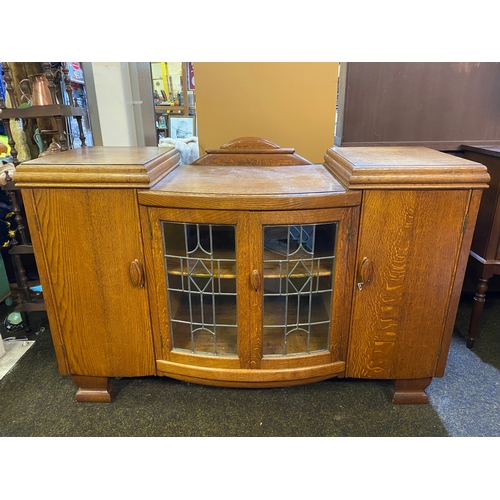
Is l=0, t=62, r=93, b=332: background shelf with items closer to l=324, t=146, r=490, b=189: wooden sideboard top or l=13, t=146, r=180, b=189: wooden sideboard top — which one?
l=13, t=146, r=180, b=189: wooden sideboard top

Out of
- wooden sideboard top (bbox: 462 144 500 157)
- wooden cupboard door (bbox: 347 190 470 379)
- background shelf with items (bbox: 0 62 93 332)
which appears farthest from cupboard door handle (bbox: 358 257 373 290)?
background shelf with items (bbox: 0 62 93 332)

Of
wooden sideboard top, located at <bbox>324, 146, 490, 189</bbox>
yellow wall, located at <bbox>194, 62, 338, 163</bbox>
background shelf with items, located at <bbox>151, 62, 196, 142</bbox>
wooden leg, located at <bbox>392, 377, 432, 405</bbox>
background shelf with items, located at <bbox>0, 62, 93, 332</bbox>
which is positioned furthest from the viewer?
background shelf with items, located at <bbox>151, 62, 196, 142</bbox>

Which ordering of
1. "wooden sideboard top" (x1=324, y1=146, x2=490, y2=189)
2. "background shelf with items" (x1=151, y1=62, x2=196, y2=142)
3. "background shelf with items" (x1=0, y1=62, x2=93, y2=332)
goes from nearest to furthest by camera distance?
"wooden sideboard top" (x1=324, y1=146, x2=490, y2=189), "background shelf with items" (x1=0, y1=62, x2=93, y2=332), "background shelf with items" (x1=151, y1=62, x2=196, y2=142)

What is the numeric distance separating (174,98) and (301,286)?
2.02m

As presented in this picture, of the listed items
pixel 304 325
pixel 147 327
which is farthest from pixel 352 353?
pixel 147 327

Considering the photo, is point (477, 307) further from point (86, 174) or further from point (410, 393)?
point (86, 174)

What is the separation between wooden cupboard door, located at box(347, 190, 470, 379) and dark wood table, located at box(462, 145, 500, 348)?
1.72ft

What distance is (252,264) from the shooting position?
4.08 ft

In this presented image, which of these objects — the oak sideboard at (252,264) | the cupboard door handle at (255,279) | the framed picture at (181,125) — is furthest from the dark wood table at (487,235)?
the framed picture at (181,125)

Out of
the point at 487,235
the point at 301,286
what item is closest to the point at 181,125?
the point at 301,286

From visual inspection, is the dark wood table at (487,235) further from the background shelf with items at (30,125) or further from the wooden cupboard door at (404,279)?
the background shelf with items at (30,125)

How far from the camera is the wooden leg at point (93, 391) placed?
1479mm

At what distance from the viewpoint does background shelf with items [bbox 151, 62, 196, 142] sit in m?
2.64

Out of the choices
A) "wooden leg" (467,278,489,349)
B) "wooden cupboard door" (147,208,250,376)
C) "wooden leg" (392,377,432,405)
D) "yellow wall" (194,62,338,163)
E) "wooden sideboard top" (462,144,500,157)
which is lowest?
"wooden leg" (392,377,432,405)
